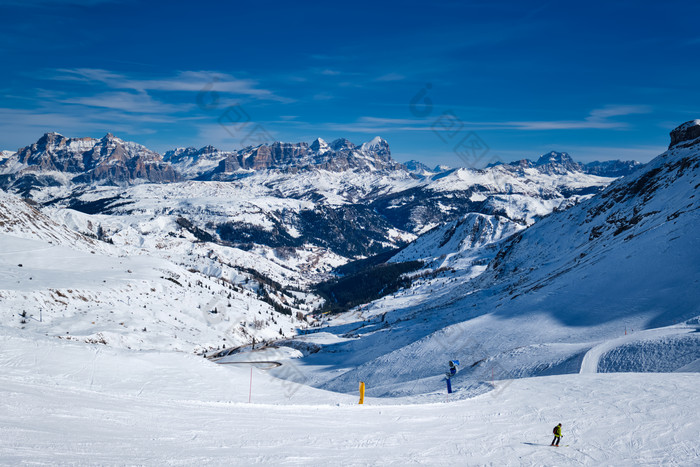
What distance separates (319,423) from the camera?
2023 cm

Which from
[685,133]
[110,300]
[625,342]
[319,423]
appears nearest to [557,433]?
[319,423]

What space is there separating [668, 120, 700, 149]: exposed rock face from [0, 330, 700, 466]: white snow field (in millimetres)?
141455

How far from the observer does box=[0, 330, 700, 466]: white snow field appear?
14531 mm

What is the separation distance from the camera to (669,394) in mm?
23406

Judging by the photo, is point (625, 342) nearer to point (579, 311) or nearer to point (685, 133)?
point (579, 311)

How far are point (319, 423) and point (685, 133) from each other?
16587 cm

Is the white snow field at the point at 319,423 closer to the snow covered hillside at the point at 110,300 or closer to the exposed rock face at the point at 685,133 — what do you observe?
the snow covered hillside at the point at 110,300

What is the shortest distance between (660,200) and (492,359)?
254 feet

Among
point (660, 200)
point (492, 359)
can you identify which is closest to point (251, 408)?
point (492, 359)

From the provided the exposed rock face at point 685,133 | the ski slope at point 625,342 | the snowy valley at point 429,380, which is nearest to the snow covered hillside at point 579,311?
the snowy valley at point 429,380

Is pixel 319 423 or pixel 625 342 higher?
pixel 625 342

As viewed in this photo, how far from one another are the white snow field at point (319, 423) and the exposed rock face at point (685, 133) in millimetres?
141455

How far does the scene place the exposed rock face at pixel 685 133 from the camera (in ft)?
427

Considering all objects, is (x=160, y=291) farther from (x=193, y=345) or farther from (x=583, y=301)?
(x=583, y=301)
